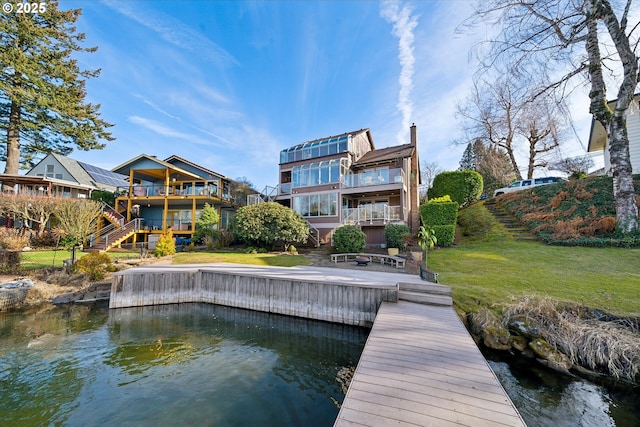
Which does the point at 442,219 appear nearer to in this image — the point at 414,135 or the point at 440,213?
the point at 440,213

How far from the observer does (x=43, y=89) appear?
69.2 ft

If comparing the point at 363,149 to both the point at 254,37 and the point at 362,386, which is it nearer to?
the point at 254,37

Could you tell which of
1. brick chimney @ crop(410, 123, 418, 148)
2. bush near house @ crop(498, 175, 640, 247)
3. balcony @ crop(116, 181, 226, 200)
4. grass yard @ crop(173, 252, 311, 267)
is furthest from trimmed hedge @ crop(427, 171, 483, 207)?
balcony @ crop(116, 181, 226, 200)

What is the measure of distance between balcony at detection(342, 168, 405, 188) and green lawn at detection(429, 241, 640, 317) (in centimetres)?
705

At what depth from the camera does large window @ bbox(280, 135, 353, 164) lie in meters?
22.3

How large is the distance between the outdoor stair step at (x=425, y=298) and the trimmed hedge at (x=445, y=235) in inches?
379

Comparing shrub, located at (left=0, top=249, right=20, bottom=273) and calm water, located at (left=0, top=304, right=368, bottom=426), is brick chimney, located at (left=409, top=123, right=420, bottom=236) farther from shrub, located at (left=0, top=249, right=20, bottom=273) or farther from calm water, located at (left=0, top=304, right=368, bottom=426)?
shrub, located at (left=0, top=249, right=20, bottom=273)

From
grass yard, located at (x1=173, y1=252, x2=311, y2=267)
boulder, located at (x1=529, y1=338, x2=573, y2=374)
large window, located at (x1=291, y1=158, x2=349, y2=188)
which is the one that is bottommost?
boulder, located at (x1=529, y1=338, x2=573, y2=374)

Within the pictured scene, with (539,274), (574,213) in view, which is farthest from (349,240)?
(574,213)

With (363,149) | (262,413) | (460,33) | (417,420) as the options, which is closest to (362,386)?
(417,420)

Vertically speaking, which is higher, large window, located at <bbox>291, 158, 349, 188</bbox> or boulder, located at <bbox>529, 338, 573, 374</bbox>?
large window, located at <bbox>291, 158, 349, 188</bbox>

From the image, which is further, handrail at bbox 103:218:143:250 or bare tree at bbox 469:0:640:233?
handrail at bbox 103:218:143:250

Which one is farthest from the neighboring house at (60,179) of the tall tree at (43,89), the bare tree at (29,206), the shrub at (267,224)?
the shrub at (267,224)

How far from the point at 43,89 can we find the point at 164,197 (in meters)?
12.8
